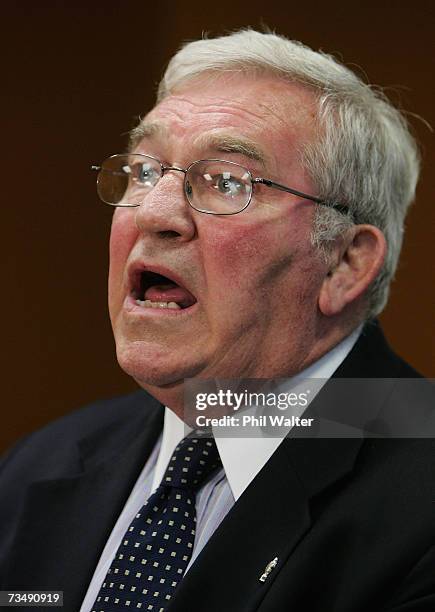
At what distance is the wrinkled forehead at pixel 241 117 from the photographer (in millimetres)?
1745

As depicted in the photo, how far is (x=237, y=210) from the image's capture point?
67.5 inches

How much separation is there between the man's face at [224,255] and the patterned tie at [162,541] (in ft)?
0.51

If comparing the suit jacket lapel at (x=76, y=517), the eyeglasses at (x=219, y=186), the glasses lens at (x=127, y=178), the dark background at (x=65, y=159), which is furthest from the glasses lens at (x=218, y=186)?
→ the dark background at (x=65, y=159)

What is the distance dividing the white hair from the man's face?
0.11 feet

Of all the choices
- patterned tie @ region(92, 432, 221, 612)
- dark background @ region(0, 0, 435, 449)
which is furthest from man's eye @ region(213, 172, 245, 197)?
dark background @ region(0, 0, 435, 449)

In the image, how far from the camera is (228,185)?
1727mm

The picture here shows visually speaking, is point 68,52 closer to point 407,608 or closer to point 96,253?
point 96,253

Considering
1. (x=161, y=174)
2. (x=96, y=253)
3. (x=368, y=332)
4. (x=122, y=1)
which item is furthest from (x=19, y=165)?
(x=368, y=332)

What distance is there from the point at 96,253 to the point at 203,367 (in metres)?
1.45

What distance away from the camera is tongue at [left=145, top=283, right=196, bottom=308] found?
171 cm

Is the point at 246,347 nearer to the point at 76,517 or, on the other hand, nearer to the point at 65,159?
the point at 76,517

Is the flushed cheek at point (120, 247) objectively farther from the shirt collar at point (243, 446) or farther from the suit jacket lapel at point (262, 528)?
the suit jacket lapel at point (262, 528)

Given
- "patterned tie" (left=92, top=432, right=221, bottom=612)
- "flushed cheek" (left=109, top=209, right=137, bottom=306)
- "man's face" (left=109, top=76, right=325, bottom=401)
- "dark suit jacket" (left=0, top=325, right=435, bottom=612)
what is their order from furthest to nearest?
1. "flushed cheek" (left=109, top=209, right=137, bottom=306)
2. "man's face" (left=109, top=76, right=325, bottom=401)
3. "patterned tie" (left=92, top=432, right=221, bottom=612)
4. "dark suit jacket" (left=0, top=325, right=435, bottom=612)

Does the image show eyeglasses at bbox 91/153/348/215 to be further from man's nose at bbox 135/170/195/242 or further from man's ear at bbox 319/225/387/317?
man's ear at bbox 319/225/387/317
